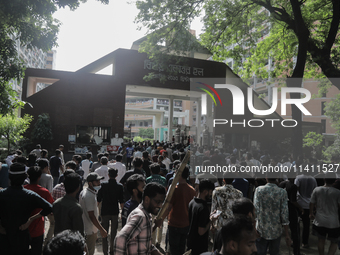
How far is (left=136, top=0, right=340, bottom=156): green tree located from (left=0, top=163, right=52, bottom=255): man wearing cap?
7.31 meters

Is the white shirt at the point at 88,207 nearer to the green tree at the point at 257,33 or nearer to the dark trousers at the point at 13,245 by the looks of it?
the dark trousers at the point at 13,245

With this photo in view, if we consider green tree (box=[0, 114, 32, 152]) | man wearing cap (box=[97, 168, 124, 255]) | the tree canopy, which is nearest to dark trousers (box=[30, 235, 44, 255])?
man wearing cap (box=[97, 168, 124, 255])

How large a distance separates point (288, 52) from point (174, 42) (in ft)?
16.4

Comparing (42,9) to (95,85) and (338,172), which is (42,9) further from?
(95,85)

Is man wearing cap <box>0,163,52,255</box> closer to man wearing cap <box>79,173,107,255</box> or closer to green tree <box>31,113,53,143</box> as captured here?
man wearing cap <box>79,173,107,255</box>

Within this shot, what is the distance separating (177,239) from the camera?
4309mm

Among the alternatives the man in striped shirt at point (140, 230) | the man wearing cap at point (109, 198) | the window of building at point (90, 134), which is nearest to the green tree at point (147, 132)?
the window of building at point (90, 134)

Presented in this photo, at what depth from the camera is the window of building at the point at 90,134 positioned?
842 inches

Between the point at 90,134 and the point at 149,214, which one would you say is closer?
the point at 149,214

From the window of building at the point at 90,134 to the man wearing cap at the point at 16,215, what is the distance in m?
18.5

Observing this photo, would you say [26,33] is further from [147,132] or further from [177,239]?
[147,132]

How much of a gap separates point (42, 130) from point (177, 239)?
1825cm

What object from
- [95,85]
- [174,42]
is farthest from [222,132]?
[174,42]

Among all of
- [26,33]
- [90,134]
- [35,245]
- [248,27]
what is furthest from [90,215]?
[90,134]
